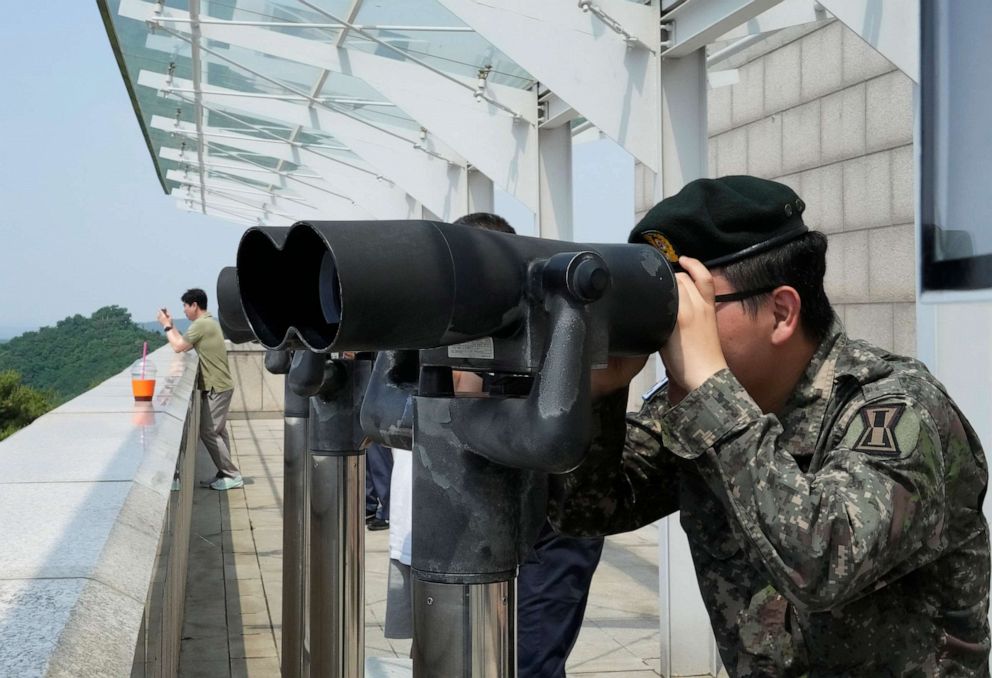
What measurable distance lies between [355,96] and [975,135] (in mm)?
8558

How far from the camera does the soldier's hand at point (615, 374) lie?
64.5 inches

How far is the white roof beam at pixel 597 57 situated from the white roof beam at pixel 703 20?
3.8 inches

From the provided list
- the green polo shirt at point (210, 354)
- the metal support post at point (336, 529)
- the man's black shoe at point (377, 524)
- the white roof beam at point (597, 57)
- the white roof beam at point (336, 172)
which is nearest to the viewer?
the metal support post at point (336, 529)

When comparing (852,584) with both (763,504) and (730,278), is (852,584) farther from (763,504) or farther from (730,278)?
(730,278)

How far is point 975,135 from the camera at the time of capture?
291cm

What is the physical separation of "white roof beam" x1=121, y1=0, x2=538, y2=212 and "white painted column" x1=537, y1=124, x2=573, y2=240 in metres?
0.07

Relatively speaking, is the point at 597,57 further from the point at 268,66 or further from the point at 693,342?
the point at 268,66

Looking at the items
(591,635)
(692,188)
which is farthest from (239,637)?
(692,188)

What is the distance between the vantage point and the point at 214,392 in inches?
460

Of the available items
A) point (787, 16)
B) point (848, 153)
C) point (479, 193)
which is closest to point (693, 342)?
point (787, 16)

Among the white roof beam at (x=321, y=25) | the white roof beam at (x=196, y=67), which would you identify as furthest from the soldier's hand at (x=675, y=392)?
the white roof beam at (x=196, y=67)

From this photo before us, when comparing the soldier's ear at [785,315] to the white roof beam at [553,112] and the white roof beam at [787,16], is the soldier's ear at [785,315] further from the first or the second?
the white roof beam at [553,112]

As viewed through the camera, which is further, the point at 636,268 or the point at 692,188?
the point at 692,188

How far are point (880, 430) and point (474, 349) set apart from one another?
1.99 feet
